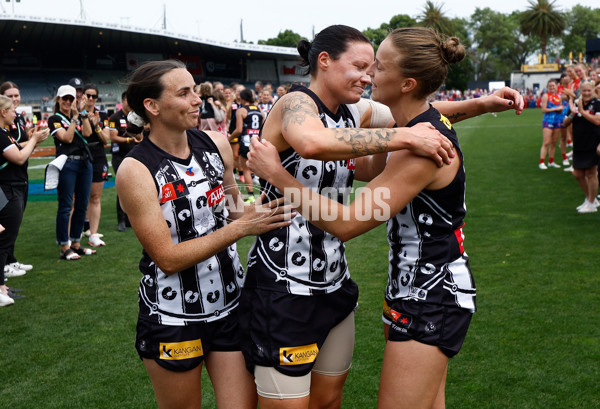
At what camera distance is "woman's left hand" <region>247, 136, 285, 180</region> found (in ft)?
7.38

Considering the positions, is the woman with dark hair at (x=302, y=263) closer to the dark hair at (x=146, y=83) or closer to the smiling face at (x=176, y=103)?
the smiling face at (x=176, y=103)

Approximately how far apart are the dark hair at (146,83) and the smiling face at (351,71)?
0.78 meters

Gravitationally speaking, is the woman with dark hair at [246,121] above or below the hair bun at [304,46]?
below

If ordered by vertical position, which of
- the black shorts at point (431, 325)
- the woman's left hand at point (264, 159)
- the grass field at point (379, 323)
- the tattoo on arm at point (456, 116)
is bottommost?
the grass field at point (379, 323)

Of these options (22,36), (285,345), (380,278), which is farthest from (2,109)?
(22,36)

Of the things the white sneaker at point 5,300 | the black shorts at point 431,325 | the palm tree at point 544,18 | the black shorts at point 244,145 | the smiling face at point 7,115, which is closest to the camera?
the black shorts at point 431,325

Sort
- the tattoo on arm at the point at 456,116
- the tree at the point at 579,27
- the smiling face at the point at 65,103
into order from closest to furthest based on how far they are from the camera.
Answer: the tattoo on arm at the point at 456,116
the smiling face at the point at 65,103
the tree at the point at 579,27

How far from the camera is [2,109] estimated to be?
6141 mm

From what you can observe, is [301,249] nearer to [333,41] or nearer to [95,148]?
[333,41]

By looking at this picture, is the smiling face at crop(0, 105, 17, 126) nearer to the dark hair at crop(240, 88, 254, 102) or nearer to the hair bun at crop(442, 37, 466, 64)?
the hair bun at crop(442, 37, 466, 64)

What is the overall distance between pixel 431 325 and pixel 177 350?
115 centimetres

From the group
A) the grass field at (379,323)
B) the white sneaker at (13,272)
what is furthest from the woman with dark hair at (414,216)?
the white sneaker at (13,272)

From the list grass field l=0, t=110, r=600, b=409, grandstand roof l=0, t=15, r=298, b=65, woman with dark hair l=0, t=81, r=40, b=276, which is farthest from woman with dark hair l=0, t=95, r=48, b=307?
grandstand roof l=0, t=15, r=298, b=65

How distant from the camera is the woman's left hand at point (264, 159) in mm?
2250
